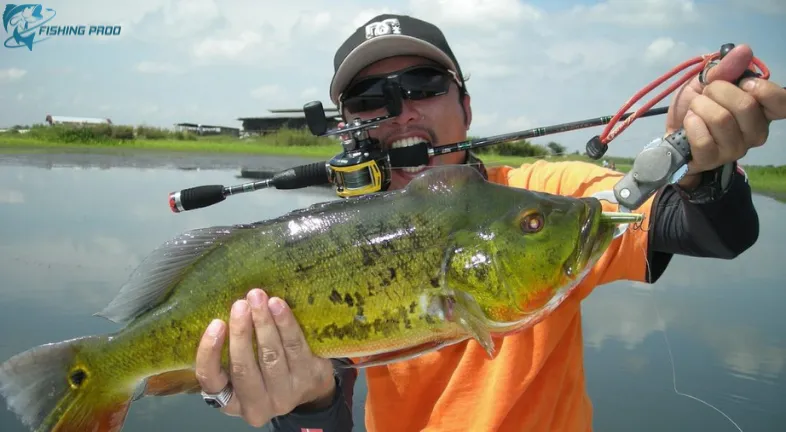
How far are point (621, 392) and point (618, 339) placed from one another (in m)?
1.16

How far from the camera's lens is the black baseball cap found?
368 centimetres

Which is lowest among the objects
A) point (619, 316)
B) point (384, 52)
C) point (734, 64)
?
point (619, 316)

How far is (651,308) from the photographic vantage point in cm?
728

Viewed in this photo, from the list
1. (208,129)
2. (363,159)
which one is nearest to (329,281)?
(363,159)

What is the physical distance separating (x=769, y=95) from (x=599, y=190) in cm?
115

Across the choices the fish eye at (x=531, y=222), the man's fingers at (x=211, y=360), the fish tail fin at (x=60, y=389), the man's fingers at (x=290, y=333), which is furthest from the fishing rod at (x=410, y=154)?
the fish tail fin at (x=60, y=389)

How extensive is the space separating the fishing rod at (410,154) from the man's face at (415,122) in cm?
14

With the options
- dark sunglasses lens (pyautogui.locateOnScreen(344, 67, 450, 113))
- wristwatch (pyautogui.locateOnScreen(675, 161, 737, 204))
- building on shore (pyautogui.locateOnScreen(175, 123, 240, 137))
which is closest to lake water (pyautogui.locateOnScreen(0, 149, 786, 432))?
dark sunglasses lens (pyautogui.locateOnScreen(344, 67, 450, 113))

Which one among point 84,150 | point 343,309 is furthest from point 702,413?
point 84,150

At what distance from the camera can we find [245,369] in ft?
7.85

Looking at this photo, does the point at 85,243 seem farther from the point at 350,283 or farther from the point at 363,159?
the point at 350,283

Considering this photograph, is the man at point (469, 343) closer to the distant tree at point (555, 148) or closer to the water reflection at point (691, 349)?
the distant tree at point (555, 148)

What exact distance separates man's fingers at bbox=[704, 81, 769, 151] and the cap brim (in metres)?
2.05

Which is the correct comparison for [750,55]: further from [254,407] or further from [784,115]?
[254,407]
